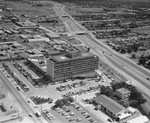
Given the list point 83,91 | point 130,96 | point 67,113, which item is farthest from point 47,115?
point 130,96

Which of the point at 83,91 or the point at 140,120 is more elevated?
the point at 83,91

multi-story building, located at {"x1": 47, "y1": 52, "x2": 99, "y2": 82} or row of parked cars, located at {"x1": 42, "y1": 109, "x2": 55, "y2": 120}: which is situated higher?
multi-story building, located at {"x1": 47, "y1": 52, "x2": 99, "y2": 82}

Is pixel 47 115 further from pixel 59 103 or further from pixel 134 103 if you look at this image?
pixel 134 103

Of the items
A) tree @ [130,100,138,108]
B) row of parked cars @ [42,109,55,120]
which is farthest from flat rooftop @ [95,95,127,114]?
row of parked cars @ [42,109,55,120]

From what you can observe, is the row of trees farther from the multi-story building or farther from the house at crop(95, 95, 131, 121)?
the multi-story building

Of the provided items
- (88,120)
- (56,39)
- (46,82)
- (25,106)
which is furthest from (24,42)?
(88,120)

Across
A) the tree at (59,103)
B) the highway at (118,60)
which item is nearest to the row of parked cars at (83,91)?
the tree at (59,103)
